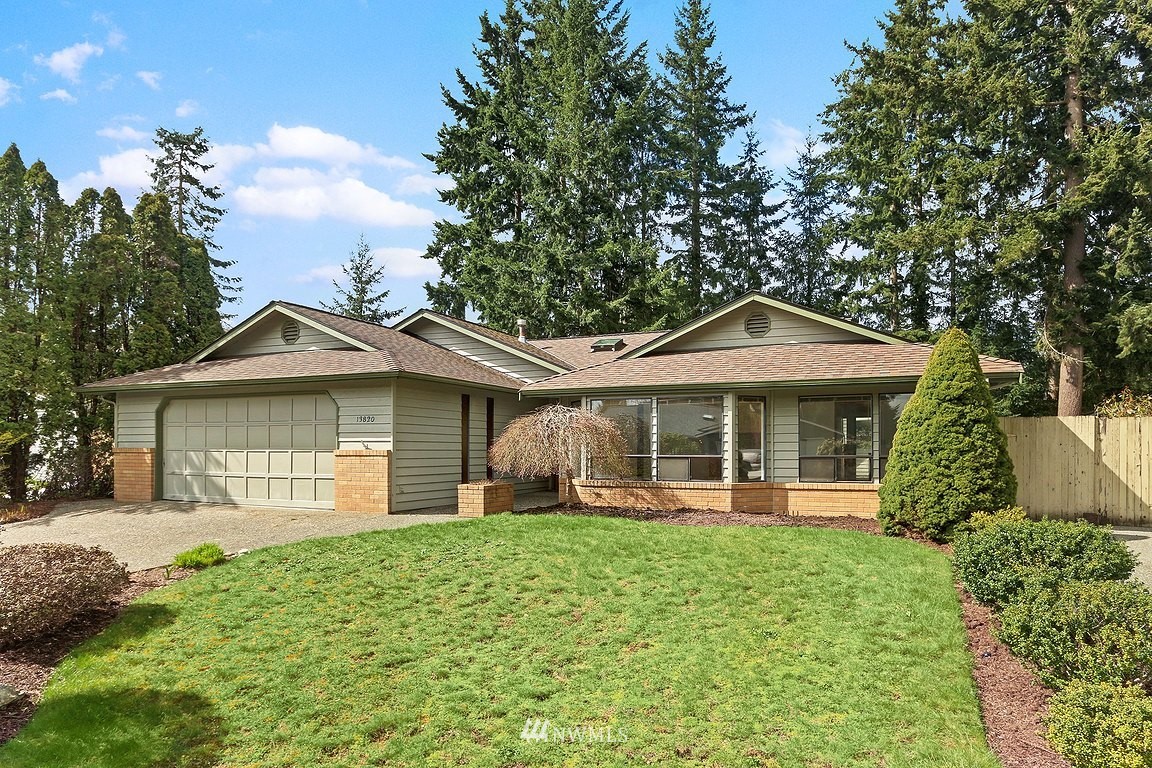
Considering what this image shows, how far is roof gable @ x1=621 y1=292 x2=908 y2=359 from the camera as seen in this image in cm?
1483

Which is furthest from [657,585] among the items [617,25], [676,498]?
[617,25]

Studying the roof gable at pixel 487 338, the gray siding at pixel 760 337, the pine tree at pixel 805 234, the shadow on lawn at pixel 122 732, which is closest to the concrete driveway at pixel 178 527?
the shadow on lawn at pixel 122 732

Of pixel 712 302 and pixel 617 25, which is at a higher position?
pixel 617 25

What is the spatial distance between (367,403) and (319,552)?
4.66 meters

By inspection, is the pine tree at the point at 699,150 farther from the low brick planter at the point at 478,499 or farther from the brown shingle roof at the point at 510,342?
the low brick planter at the point at 478,499

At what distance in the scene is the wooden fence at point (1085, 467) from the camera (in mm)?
12680

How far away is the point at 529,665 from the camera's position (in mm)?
5973

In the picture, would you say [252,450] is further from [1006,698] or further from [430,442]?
[1006,698]

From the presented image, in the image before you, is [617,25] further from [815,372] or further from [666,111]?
[815,372]

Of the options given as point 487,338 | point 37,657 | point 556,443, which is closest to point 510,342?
point 487,338

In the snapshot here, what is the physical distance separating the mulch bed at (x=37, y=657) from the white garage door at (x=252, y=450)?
5912mm

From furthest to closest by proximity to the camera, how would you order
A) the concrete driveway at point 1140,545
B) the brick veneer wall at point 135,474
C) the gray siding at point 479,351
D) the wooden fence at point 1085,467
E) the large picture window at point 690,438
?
1. the gray siding at point 479,351
2. the brick veneer wall at point 135,474
3. the large picture window at point 690,438
4. the wooden fence at point 1085,467
5. the concrete driveway at point 1140,545

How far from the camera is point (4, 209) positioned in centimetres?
1698

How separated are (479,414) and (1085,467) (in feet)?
40.8
